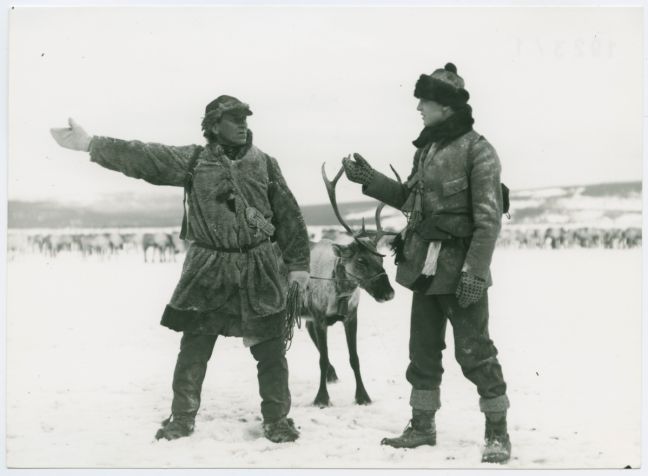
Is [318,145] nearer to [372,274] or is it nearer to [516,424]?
[372,274]

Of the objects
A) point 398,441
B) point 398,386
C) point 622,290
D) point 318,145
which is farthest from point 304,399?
point 622,290

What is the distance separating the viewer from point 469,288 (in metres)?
4.99

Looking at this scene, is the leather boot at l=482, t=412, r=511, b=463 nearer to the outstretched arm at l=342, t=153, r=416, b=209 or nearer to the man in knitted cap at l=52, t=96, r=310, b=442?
the man in knitted cap at l=52, t=96, r=310, b=442

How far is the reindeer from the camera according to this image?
6.25m

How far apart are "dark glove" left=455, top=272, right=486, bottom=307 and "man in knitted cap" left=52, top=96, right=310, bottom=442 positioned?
1178 mm

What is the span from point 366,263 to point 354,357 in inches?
26.3

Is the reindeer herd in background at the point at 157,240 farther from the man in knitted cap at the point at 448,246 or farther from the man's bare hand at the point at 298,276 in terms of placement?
the man in knitted cap at the point at 448,246

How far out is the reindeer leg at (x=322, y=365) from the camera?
628 centimetres

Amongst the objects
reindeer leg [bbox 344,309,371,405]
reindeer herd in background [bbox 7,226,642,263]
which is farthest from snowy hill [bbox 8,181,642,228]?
reindeer leg [bbox 344,309,371,405]

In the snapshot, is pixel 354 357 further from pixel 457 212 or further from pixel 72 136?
pixel 72 136

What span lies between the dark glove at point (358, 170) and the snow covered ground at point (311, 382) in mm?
1569

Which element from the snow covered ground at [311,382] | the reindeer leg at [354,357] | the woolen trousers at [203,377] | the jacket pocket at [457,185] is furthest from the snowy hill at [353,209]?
the jacket pocket at [457,185]

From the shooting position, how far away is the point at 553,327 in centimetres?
730

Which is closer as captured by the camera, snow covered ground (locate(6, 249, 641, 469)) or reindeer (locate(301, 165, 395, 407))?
snow covered ground (locate(6, 249, 641, 469))
